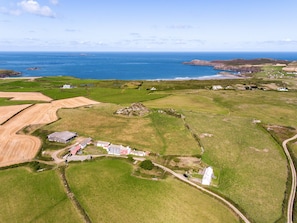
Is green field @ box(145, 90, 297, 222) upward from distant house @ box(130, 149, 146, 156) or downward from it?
downward

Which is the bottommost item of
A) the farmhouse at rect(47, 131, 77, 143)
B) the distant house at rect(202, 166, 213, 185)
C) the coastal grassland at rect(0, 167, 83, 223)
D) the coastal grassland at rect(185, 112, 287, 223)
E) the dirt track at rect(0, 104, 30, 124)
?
the coastal grassland at rect(185, 112, 287, 223)

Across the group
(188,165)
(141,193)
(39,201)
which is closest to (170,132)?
(188,165)

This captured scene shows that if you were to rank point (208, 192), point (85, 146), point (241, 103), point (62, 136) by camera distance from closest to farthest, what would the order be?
point (208, 192) < point (85, 146) < point (62, 136) < point (241, 103)

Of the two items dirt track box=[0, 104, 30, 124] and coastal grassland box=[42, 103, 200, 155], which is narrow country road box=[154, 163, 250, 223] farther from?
dirt track box=[0, 104, 30, 124]

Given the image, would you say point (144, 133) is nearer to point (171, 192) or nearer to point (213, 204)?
point (171, 192)

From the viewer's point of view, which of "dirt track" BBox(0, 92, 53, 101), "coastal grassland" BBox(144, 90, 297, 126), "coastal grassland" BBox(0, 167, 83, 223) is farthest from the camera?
"dirt track" BBox(0, 92, 53, 101)

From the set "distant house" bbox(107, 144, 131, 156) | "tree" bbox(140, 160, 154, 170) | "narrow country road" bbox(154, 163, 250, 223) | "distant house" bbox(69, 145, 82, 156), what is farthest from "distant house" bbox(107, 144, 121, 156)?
"narrow country road" bbox(154, 163, 250, 223)

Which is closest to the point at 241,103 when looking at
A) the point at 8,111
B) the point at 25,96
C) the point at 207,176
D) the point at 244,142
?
the point at 244,142

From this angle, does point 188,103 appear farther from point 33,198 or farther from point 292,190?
point 33,198
